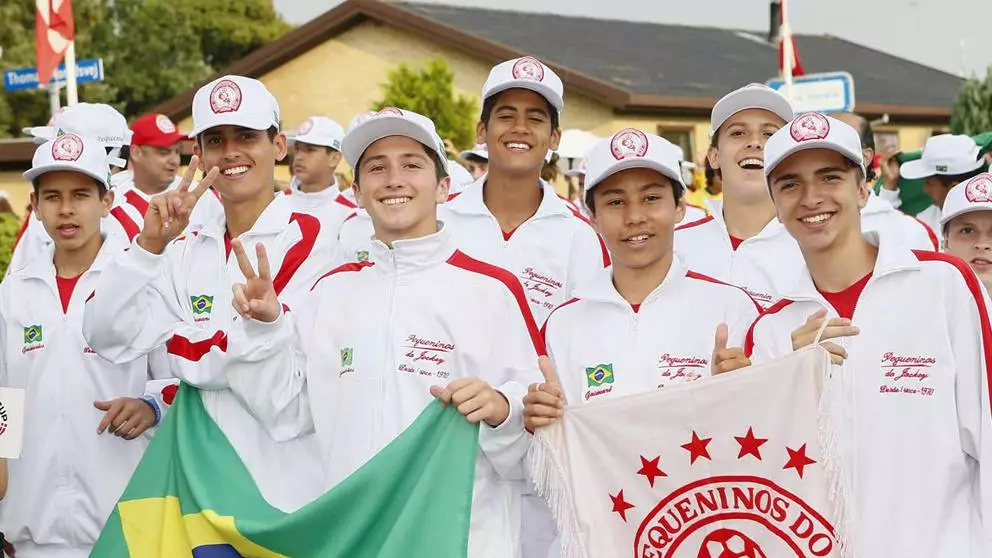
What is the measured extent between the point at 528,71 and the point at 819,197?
2143mm

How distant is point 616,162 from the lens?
203 inches

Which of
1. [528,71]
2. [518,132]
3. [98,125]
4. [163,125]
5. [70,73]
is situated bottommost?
[518,132]

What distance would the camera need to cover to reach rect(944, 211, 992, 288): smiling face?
23.0 feet

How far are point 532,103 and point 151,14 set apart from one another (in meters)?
52.0

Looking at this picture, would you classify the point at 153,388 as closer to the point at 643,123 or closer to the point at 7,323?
the point at 7,323

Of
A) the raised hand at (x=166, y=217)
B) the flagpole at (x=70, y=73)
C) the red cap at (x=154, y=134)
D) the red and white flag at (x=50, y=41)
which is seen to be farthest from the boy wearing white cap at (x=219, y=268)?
the red and white flag at (x=50, y=41)

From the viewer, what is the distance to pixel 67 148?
6.27m

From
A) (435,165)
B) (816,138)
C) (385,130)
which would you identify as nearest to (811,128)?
(816,138)

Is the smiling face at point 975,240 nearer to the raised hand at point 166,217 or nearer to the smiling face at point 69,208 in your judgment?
the raised hand at point 166,217

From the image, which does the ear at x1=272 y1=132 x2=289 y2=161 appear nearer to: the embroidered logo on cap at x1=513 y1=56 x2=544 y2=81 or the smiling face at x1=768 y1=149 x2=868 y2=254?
the embroidered logo on cap at x1=513 y1=56 x2=544 y2=81

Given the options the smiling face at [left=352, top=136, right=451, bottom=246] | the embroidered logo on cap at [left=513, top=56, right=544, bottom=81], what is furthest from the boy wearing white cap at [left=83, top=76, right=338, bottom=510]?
the embroidered logo on cap at [left=513, top=56, right=544, bottom=81]

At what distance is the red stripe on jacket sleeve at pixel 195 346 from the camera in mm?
5590

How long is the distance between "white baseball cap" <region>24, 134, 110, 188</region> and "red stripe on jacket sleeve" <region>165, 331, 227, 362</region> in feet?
3.71

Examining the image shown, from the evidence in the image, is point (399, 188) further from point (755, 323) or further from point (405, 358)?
point (755, 323)
